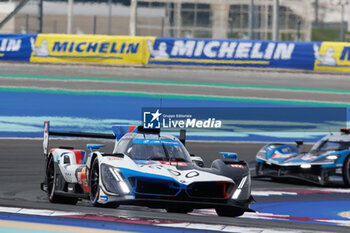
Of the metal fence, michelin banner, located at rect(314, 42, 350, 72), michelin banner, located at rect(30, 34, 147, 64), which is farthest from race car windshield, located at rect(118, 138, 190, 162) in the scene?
the metal fence

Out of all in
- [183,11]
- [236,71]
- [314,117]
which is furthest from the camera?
[183,11]

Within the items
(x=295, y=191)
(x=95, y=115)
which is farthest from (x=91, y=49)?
(x=295, y=191)

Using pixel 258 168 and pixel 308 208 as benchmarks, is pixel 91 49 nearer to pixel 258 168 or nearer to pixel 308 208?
pixel 258 168

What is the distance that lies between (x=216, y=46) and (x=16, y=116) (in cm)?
1219

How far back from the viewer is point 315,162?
14852mm

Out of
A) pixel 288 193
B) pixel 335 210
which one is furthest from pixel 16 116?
pixel 335 210

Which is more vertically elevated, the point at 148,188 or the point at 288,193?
the point at 148,188

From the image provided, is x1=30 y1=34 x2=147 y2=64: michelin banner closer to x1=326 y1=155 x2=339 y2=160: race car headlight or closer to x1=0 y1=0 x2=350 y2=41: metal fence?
x1=0 y1=0 x2=350 y2=41: metal fence

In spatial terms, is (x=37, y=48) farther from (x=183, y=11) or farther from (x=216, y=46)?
(x=183, y=11)

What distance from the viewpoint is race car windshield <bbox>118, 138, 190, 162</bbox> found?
1016 centimetres

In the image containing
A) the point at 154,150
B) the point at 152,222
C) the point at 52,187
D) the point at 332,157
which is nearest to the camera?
the point at 152,222

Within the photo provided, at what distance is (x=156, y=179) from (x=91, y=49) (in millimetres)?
24349

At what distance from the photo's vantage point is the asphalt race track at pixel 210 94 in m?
12.2

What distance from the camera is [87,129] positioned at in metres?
21.2
